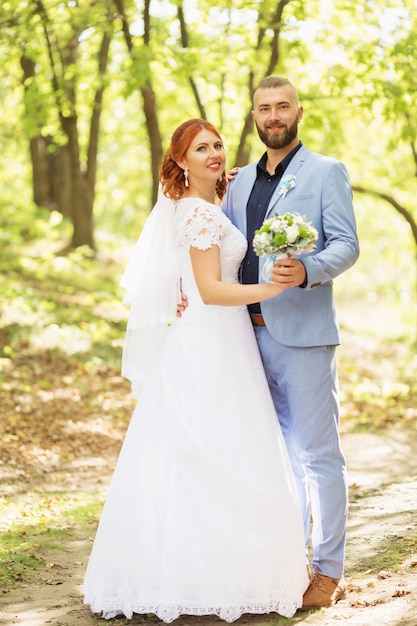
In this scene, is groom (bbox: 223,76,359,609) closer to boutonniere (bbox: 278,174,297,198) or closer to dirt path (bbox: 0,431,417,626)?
boutonniere (bbox: 278,174,297,198)

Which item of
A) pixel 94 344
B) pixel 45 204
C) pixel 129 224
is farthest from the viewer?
pixel 129 224

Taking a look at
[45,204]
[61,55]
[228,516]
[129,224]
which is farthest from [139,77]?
[129,224]

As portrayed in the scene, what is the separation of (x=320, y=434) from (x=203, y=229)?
1.14 meters

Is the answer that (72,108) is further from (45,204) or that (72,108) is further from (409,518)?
(409,518)

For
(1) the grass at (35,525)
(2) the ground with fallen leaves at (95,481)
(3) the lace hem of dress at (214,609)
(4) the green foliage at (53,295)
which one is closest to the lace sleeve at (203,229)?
(3) the lace hem of dress at (214,609)

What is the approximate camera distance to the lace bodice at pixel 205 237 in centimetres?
367

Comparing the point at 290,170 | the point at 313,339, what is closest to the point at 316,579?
the point at 313,339

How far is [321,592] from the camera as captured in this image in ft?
11.9

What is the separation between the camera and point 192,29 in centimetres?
1064

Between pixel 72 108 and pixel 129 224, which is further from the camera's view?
pixel 129 224

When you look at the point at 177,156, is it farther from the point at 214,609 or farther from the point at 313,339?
the point at 214,609

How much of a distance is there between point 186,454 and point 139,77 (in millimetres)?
4988

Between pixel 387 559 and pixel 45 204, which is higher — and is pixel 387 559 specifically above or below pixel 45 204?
below

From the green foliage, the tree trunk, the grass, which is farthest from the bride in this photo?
the green foliage
